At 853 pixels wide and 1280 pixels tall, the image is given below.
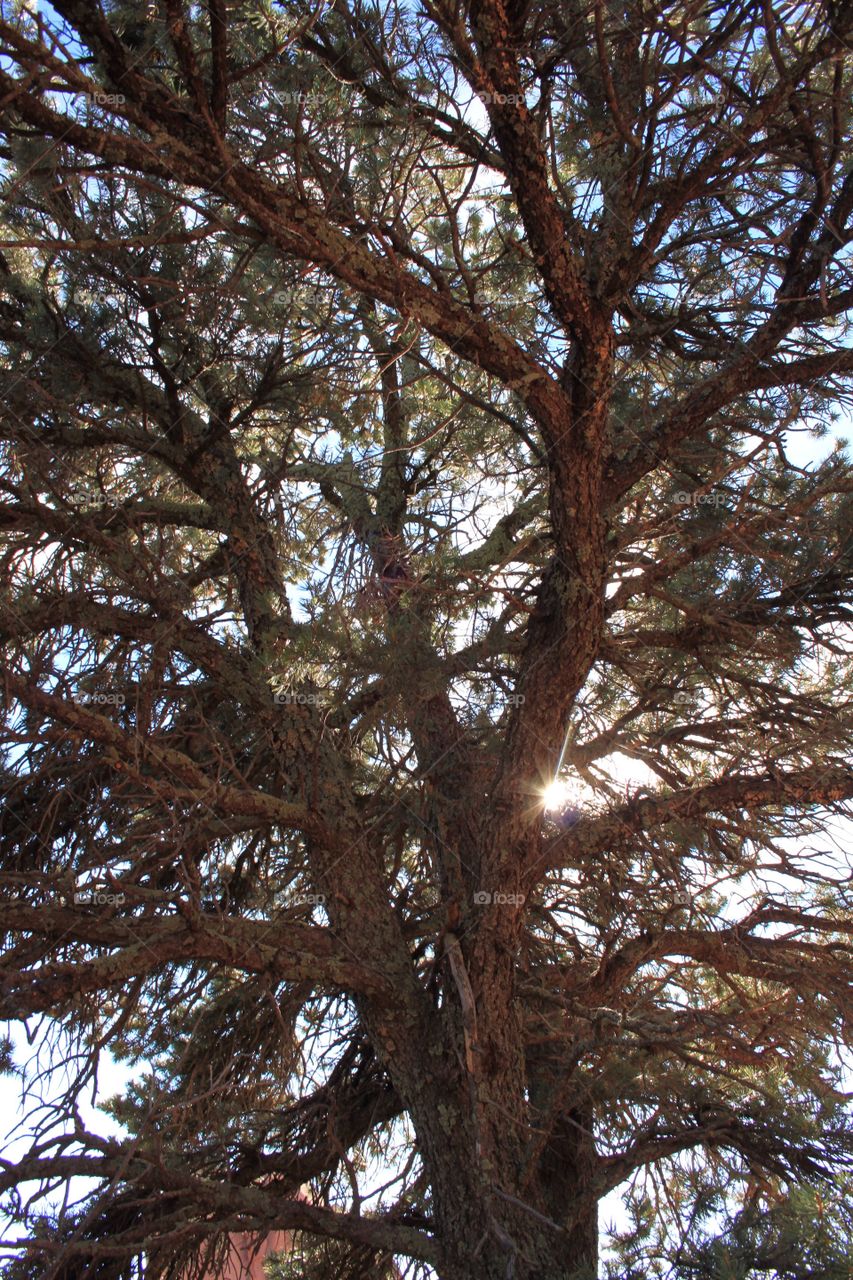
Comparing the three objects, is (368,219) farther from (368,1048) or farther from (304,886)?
(368,1048)

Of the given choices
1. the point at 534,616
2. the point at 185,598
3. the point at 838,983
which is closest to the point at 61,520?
the point at 185,598

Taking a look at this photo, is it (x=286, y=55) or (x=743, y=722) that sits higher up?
(x=286, y=55)

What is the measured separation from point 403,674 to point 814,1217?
79.3 inches

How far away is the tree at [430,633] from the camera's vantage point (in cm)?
321

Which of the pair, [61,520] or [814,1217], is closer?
[814,1217]

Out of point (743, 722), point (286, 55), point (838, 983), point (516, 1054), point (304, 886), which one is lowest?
point (516, 1054)

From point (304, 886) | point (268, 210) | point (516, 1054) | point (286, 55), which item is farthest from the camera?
point (304, 886)

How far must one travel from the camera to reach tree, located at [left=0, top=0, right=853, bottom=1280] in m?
3.21

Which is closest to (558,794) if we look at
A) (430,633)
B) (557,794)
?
(557,794)

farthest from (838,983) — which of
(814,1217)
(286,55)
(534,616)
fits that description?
(286,55)

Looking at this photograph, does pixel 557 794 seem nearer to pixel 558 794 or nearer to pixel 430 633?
pixel 558 794

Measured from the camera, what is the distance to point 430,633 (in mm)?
3783

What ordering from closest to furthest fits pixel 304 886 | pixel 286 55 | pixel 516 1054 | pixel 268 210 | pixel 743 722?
pixel 268 210, pixel 286 55, pixel 516 1054, pixel 743 722, pixel 304 886

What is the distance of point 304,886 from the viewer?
179 inches
